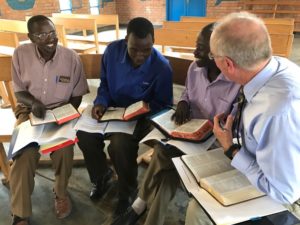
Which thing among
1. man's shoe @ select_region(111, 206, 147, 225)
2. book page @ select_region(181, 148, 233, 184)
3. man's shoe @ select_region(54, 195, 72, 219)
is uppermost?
book page @ select_region(181, 148, 233, 184)

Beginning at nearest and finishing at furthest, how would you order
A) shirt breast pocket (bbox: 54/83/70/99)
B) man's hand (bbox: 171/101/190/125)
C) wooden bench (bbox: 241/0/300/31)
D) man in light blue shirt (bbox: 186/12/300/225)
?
man in light blue shirt (bbox: 186/12/300/225) → man's hand (bbox: 171/101/190/125) → shirt breast pocket (bbox: 54/83/70/99) → wooden bench (bbox: 241/0/300/31)

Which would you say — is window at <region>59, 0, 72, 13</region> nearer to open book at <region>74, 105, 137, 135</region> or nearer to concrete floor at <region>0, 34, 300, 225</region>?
concrete floor at <region>0, 34, 300, 225</region>

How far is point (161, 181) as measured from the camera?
5.27ft

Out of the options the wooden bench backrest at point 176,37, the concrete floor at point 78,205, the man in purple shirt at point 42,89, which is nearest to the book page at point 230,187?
the concrete floor at point 78,205

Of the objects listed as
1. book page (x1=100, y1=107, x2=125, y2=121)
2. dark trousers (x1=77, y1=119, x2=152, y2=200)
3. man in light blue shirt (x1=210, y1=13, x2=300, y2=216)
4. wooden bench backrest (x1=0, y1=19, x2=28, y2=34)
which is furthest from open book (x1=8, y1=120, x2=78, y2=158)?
wooden bench backrest (x1=0, y1=19, x2=28, y2=34)

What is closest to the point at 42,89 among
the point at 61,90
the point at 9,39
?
the point at 61,90

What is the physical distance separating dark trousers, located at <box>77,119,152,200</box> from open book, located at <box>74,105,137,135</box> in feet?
0.11

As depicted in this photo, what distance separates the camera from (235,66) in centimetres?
115

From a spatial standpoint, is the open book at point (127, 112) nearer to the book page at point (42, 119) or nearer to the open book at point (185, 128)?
the open book at point (185, 128)

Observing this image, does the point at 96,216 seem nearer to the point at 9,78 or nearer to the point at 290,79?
the point at 9,78

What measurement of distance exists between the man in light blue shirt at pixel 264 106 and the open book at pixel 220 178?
6 centimetres

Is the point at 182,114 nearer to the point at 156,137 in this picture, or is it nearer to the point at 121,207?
the point at 156,137

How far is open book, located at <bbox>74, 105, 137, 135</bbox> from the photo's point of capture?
185cm

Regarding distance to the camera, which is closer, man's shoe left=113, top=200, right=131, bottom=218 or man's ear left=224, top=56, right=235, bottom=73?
man's ear left=224, top=56, right=235, bottom=73
